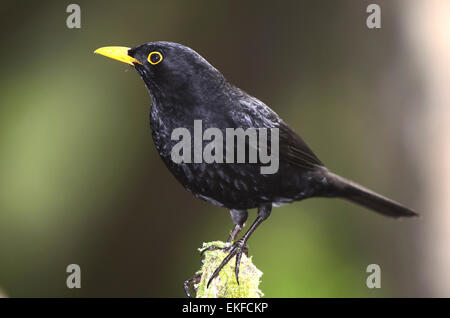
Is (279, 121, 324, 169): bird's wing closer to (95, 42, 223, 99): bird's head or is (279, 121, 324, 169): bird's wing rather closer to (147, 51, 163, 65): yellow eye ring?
(95, 42, 223, 99): bird's head

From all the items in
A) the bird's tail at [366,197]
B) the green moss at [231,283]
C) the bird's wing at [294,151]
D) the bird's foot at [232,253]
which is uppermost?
the bird's wing at [294,151]

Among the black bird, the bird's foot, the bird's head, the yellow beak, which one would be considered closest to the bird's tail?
the black bird

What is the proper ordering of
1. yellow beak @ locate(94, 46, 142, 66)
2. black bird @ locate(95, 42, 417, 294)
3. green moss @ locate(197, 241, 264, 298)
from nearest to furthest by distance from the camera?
green moss @ locate(197, 241, 264, 298) < black bird @ locate(95, 42, 417, 294) < yellow beak @ locate(94, 46, 142, 66)

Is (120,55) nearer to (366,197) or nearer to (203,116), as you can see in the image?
(203,116)

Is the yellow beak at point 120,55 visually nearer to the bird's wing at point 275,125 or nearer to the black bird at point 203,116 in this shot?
the black bird at point 203,116

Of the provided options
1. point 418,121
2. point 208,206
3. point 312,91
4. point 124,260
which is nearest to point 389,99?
point 418,121

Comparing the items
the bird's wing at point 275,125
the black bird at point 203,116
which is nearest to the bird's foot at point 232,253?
the black bird at point 203,116

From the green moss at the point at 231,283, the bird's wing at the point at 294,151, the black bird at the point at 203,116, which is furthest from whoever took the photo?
the bird's wing at the point at 294,151

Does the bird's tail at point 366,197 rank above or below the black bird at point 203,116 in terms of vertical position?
below
